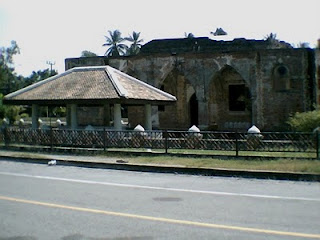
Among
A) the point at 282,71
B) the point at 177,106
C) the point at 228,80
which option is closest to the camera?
the point at 282,71

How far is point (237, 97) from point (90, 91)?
14.8 m

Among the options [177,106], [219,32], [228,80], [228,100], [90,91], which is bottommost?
[177,106]

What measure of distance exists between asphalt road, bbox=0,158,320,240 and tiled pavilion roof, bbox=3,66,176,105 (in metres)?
8.12

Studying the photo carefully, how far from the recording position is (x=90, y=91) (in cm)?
2042

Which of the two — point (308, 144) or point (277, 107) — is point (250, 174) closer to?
point (308, 144)

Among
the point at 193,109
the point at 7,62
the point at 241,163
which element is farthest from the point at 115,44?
the point at 241,163

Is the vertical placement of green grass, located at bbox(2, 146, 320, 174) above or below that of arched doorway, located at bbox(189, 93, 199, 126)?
below

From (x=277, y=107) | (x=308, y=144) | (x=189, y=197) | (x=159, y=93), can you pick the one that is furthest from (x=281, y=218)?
(x=277, y=107)

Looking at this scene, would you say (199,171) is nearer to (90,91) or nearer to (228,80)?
(90,91)

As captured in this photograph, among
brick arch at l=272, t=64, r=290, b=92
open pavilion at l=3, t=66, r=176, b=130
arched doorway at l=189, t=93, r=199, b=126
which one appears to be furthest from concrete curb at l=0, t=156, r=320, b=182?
arched doorway at l=189, t=93, r=199, b=126

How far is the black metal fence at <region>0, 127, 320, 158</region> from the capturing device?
15.0 meters

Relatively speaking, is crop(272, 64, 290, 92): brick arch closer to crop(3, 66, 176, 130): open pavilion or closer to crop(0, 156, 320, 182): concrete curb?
crop(3, 66, 176, 130): open pavilion

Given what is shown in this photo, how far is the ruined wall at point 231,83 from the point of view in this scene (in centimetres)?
2772

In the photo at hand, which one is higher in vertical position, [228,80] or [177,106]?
[228,80]
